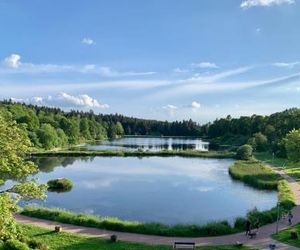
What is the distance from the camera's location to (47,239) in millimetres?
26484

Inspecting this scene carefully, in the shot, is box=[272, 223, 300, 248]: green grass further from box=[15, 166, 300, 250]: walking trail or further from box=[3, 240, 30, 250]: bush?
box=[3, 240, 30, 250]: bush

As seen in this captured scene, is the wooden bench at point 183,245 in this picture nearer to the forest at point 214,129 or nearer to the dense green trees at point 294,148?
the dense green trees at point 294,148

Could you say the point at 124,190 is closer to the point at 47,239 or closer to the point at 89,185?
the point at 89,185

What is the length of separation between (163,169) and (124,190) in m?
22.9

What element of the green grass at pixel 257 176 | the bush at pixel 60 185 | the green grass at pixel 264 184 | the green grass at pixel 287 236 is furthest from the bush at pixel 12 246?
the green grass at pixel 257 176

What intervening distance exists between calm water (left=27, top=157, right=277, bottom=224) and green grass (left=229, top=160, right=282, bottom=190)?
165 cm

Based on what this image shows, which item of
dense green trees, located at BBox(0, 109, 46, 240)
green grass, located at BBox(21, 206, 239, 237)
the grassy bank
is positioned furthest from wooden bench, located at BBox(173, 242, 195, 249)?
the grassy bank

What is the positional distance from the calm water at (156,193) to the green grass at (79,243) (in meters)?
10.2

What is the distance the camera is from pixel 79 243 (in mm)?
26078

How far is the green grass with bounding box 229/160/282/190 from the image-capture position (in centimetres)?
5441

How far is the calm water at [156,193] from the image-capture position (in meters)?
40.2

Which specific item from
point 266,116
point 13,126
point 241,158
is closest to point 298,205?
point 13,126

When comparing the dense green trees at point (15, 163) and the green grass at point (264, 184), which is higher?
the dense green trees at point (15, 163)

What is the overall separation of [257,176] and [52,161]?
42.1 m
